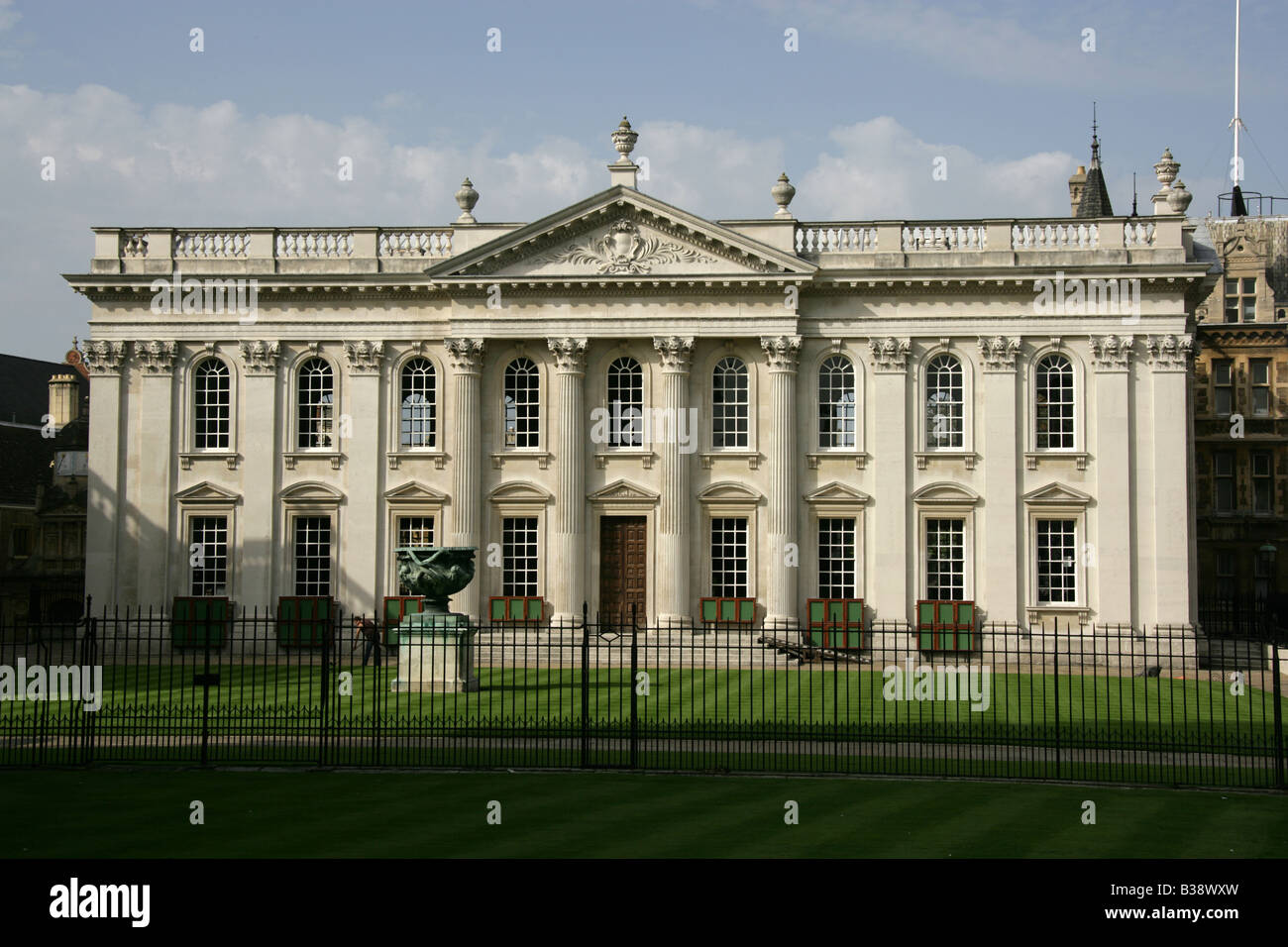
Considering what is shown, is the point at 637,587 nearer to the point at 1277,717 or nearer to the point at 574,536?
the point at 574,536

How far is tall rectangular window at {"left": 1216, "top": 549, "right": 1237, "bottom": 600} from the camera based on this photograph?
51.7 metres

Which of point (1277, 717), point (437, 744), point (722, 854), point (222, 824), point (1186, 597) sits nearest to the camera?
point (722, 854)

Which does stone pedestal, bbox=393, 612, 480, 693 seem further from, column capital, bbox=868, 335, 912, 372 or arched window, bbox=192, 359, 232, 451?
column capital, bbox=868, 335, 912, 372

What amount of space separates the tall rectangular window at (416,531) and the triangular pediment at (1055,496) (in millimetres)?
18544

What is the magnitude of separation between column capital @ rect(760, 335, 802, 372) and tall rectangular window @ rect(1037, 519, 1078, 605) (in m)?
9.14

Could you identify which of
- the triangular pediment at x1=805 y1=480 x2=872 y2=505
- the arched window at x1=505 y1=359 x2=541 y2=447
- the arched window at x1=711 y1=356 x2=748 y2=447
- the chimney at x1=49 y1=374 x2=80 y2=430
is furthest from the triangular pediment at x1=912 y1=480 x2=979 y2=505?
the chimney at x1=49 y1=374 x2=80 y2=430

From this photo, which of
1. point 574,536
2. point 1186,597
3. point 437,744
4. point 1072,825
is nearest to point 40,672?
point 437,744

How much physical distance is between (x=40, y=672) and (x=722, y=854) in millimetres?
20703

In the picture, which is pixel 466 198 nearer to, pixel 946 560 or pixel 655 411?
pixel 655 411

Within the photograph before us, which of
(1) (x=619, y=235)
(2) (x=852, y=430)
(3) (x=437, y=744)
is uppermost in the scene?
(1) (x=619, y=235)

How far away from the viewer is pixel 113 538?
39.7m

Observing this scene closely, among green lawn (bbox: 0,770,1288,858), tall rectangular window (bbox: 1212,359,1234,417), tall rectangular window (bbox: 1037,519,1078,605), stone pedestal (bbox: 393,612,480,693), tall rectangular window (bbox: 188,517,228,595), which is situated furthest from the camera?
tall rectangular window (bbox: 1212,359,1234,417)

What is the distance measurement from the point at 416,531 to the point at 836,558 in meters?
13.3

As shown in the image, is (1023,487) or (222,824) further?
(1023,487)
